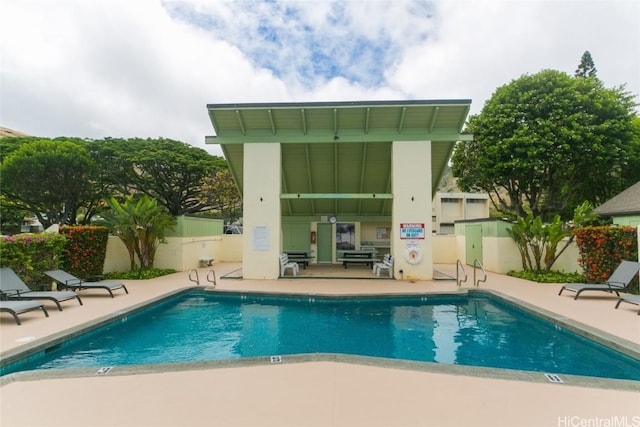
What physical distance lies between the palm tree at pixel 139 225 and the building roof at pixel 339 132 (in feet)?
11.2

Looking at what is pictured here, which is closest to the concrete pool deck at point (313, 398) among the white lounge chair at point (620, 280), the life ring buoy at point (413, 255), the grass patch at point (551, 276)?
the white lounge chair at point (620, 280)

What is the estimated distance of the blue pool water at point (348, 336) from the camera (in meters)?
5.03

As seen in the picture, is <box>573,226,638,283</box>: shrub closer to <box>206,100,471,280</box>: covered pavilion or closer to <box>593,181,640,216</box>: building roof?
<box>593,181,640,216</box>: building roof

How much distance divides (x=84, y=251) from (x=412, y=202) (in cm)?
1153

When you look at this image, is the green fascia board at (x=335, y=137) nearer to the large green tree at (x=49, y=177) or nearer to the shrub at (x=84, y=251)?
the shrub at (x=84, y=251)

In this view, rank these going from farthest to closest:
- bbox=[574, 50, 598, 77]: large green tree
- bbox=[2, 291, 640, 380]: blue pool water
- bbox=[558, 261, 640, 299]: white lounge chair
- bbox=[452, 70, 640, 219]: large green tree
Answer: bbox=[574, 50, 598, 77]: large green tree < bbox=[452, 70, 640, 219]: large green tree < bbox=[558, 261, 640, 299]: white lounge chair < bbox=[2, 291, 640, 380]: blue pool water

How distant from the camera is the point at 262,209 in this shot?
464 inches

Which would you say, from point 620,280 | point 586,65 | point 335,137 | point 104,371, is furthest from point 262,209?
point 586,65

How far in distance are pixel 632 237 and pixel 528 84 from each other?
1109 cm

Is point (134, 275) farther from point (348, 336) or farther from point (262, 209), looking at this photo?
point (348, 336)

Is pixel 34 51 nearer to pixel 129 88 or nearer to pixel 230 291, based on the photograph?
pixel 129 88

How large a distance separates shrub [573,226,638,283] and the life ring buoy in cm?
502

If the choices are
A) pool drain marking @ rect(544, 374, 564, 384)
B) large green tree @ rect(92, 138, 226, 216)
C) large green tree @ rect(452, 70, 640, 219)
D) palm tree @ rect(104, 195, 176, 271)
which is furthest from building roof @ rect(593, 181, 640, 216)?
large green tree @ rect(92, 138, 226, 216)

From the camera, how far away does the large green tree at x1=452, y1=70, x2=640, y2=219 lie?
604 inches
